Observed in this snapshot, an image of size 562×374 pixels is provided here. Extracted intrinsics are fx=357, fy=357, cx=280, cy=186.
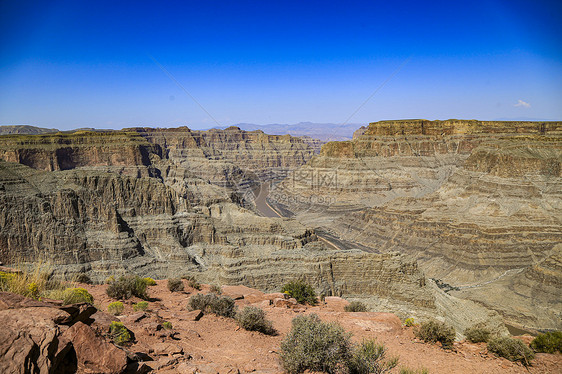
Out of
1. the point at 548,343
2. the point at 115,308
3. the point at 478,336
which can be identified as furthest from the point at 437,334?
the point at 115,308

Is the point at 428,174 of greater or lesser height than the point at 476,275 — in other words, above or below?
above

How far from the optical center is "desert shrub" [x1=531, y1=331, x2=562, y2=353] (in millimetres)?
14804

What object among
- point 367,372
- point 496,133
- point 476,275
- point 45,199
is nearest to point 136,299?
point 367,372

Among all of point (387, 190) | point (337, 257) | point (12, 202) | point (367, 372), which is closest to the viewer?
point (367, 372)

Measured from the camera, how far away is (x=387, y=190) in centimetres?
10700

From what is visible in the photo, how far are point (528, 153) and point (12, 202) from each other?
318 feet

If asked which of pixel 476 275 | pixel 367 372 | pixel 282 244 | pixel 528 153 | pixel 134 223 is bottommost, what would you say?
pixel 476 275

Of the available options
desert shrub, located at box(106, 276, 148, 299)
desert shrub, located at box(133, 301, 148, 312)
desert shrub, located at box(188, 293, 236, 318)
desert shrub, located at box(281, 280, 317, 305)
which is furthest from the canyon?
desert shrub, located at box(133, 301, 148, 312)

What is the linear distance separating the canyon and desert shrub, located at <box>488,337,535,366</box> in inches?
686

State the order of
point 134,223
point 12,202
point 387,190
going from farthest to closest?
point 387,190 < point 134,223 < point 12,202

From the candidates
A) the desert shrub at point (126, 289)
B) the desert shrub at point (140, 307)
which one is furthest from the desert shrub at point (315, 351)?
the desert shrub at point (126, 289)

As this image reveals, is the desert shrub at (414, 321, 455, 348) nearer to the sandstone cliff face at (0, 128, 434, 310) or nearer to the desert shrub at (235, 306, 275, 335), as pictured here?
the desert shrub at (235, 306, 275, 335)

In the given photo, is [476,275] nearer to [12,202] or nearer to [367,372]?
[367,372]

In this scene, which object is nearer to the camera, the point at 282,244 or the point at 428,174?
the point at 282,244
